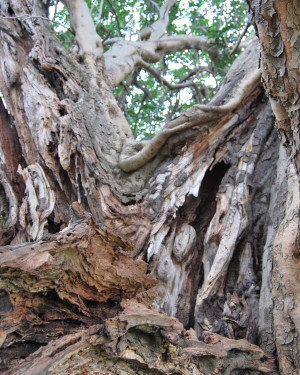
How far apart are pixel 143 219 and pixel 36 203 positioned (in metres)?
0.70

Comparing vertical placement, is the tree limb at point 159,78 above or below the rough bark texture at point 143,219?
above

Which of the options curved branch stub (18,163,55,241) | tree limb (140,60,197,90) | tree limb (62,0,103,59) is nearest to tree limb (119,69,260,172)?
curved branch stub (18,163,55,241)

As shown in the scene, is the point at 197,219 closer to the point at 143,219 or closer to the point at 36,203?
the point at 143,219

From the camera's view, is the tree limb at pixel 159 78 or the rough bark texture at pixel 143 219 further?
the tree limb at pixel 159 78

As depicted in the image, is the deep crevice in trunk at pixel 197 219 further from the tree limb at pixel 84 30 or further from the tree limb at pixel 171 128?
the tree limb at pixel 84 30

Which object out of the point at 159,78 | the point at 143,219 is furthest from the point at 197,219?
the point at 159,78

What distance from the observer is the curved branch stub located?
233cm

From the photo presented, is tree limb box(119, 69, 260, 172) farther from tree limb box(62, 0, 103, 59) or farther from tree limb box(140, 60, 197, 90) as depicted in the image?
tree limb box(140, 60, 197, 90)

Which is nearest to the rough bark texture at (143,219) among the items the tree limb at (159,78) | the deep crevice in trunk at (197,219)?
the deep crevice in trunk at (197,219)

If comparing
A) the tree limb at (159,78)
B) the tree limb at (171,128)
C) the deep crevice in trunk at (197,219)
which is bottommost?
the deep crevice in trunk at (197,219)

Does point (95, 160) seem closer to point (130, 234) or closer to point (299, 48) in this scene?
point (130, 234)

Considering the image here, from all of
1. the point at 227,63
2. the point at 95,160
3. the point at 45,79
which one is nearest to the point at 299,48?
the point at 95,160

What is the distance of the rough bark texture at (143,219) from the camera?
4.84ft

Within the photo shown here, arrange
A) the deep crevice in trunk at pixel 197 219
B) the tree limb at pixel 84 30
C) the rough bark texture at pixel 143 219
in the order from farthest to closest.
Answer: the tree limb at pixel 84 30 < the deep crevice in trunk at pixel 197 219 < the rough bark texture at pixel 143 219
